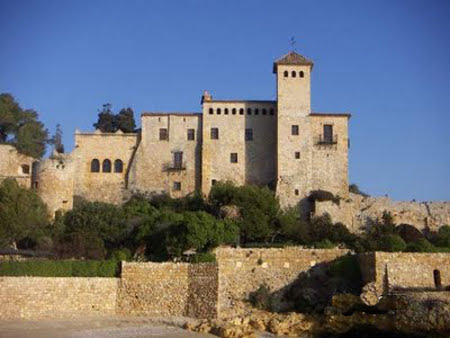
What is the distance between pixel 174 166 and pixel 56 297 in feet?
73.3

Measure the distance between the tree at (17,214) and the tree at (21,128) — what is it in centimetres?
966

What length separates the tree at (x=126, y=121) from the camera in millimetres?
58875

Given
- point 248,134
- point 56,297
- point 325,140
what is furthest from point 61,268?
point 325,140

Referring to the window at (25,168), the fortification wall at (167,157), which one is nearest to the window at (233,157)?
the fortification wall at (167,157)

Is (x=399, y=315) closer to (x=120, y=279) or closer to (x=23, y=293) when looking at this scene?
(x=120, y=279)

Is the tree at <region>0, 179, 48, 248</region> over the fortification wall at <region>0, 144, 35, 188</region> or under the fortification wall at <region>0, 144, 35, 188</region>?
under

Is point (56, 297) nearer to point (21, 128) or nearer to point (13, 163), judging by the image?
point (13, 163)

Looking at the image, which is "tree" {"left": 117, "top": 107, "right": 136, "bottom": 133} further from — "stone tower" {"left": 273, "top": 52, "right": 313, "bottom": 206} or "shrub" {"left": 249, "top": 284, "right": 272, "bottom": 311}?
"shrub" {"left": 249, "top": 284, "right": 272, "bottom": 311}

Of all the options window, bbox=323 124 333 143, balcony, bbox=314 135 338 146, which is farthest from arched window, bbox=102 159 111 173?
window, bbox=323 124 333 143

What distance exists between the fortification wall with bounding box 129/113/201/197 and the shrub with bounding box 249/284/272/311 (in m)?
20.2

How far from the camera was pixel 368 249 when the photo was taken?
37.0 m

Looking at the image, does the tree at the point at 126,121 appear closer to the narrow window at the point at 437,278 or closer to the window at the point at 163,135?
A: the window at the point at 163,135

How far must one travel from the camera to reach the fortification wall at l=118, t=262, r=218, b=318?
29578mm

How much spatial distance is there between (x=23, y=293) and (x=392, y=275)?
14.4 meters
